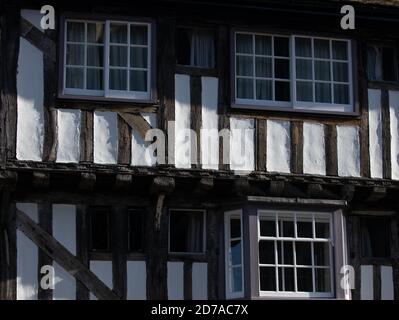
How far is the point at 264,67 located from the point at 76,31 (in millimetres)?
3177

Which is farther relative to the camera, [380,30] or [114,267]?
[380,30]

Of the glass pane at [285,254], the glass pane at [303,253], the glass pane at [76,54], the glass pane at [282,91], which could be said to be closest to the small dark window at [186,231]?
the glass pane at [285,254]

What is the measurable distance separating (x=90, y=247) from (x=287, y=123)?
3811 mm

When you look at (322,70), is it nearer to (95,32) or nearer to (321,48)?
(321,48)

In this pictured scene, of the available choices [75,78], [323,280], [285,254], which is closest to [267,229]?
[285,254]

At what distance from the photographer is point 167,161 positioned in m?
22.8

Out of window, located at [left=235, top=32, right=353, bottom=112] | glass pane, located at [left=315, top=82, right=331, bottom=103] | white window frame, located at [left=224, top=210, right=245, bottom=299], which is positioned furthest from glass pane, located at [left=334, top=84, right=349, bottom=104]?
white window frame, located at [left=224, top=210, right=245, bottom=299]

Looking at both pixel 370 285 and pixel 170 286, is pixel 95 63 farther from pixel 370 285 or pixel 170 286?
pixel 370 285

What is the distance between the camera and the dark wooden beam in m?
22.5

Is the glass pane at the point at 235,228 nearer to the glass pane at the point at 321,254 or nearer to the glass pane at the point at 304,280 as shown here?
the glass pane at the point at 304,280

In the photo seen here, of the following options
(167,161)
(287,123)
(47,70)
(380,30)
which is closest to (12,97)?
(47,70)

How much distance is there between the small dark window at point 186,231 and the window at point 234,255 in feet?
1.41

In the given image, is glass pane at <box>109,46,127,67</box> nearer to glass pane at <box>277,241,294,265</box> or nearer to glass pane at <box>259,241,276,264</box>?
glass pane at <box>259,241,276,264</box>

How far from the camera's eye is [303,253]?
23266 millimetres
